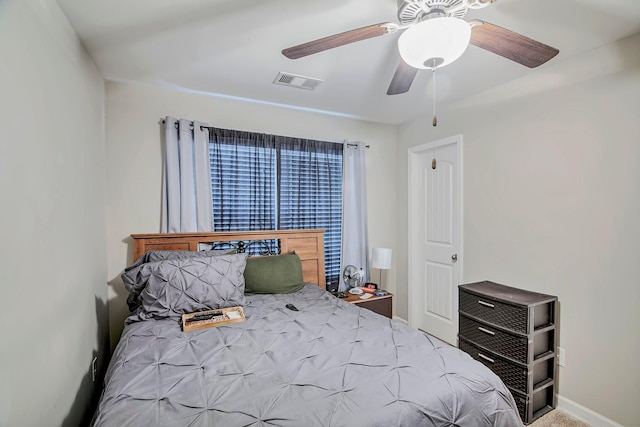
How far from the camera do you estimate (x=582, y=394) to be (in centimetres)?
201

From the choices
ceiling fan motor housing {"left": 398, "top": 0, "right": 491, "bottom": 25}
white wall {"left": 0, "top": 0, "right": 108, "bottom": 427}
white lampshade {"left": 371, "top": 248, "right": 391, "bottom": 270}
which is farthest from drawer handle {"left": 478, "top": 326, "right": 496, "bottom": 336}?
white wall {"left": 0, "top": 0, "right": 108, "bottom": 427}

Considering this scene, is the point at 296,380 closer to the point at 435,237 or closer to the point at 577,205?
the point at 577,205

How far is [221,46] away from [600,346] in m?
3.07

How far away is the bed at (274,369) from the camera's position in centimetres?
103

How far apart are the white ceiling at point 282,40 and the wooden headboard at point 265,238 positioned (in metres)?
1.26

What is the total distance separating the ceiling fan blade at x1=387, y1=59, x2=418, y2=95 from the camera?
159 cm

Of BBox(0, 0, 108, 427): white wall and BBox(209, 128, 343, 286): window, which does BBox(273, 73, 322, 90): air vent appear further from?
BBox(0, 0, 108, 427): white wall

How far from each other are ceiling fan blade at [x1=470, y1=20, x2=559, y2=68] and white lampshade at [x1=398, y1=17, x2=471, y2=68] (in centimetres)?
15

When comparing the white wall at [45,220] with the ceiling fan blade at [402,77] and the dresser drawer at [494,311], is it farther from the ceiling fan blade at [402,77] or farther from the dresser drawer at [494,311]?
the dresser drawer at [494,311]

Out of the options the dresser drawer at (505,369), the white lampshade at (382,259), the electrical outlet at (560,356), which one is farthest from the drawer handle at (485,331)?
the white lampshade at (382,259)

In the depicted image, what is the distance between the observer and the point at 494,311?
2180 mm

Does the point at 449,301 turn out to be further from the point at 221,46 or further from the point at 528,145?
the point at 221,46

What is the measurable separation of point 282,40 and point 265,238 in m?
1.70

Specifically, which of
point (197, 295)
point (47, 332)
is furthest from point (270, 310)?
point (47, 332)
